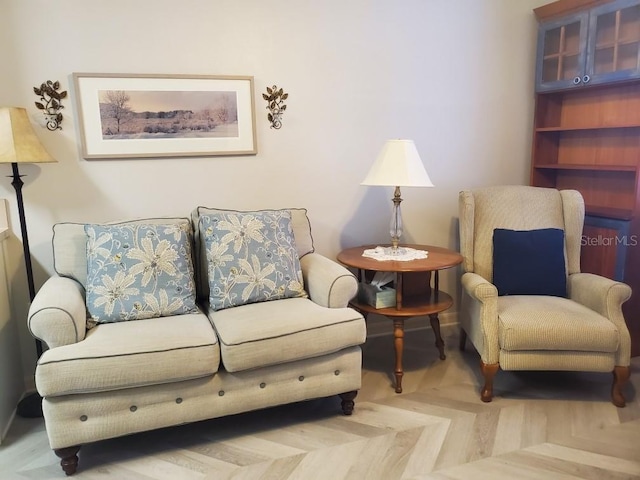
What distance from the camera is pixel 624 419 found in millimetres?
2234

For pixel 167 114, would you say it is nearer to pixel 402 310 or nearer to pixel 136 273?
pixel 136 273

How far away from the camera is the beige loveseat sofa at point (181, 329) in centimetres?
187

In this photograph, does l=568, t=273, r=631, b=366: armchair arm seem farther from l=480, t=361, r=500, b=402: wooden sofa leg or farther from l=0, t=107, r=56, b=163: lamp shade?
l=0, t=107, r=56, b=163: lamp shade

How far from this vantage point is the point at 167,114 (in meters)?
2.61

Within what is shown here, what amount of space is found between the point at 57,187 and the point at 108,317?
2.74 ft

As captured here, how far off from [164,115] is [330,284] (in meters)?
1.28

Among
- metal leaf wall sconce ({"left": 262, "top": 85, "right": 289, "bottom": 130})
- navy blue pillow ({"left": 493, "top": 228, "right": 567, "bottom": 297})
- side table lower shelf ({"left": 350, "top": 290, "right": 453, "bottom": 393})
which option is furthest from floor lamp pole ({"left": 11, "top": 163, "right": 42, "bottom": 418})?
navy blue pillow ({"left": 493, "top": 228, "right": 567, "bottom": 297})

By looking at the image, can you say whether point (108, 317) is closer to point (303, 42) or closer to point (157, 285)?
point (157, 285)

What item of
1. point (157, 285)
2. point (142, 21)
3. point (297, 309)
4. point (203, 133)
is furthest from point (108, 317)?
point (142, 21)

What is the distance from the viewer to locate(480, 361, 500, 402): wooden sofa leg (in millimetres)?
2379

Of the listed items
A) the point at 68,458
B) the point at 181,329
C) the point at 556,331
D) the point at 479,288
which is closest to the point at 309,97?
the point at 479,288

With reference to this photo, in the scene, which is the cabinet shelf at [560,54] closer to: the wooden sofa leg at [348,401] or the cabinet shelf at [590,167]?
the cabinet shelf at [590,167]

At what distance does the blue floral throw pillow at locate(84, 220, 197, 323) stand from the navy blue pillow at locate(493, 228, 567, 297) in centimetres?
167

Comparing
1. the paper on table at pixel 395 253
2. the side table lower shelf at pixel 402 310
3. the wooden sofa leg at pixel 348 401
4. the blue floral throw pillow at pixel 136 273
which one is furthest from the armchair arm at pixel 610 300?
the blue floral throw pillow at pixel 136 273
